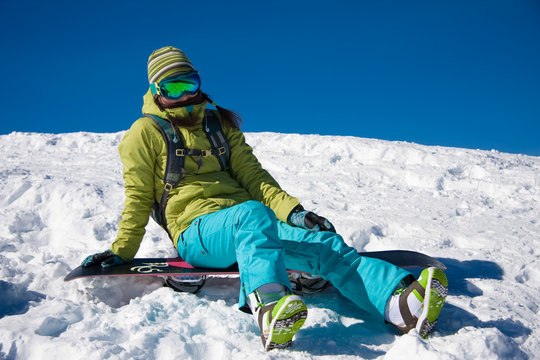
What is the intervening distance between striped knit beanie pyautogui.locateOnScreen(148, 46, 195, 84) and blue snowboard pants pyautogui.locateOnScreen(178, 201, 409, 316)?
3.31ft

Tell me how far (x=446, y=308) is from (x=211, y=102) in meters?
2.03

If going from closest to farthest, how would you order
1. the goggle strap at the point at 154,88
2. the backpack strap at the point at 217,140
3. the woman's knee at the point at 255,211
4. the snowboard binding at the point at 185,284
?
the woman's knee at the point at 255,211
the snowboard binding at the point at 185,284
the goggle strap at the point at 154,88
the backpack strap at the point at 217,140

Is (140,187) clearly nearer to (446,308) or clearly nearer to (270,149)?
(446,308)

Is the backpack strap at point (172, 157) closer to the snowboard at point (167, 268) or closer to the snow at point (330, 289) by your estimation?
the snowboard at point (167, 268)

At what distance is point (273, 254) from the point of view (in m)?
2.01

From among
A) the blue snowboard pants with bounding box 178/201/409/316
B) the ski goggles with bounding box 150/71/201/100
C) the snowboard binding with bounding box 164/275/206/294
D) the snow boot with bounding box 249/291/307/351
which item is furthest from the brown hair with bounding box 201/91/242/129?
the snow boot with bounding box 249/291/307/351

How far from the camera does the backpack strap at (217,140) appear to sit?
293 cm

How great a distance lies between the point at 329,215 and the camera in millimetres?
4730

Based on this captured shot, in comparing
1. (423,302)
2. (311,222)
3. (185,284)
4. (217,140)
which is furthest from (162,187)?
(423,302)

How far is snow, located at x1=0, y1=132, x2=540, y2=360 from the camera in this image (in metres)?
1.93

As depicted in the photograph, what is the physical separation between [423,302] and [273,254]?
0.75 meters

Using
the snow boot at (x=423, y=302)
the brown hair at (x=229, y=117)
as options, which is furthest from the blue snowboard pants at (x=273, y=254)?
→ the brown hair at (x=229, y=117)

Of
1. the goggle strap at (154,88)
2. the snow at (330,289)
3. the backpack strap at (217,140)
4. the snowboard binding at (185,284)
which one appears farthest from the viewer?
the backpack strap at (217,140)

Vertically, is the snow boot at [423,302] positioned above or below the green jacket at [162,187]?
below
